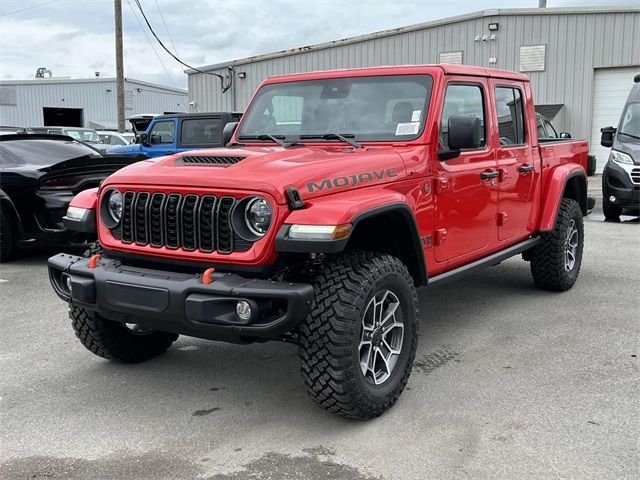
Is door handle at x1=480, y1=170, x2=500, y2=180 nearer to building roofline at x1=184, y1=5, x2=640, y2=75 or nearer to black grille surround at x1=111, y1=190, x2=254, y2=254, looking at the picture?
black grille surround at x1=111, y1=190, x2=254, y2=254

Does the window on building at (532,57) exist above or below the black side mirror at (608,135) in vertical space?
above

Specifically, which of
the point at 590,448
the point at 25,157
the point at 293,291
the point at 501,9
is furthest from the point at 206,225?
the point at 501,9

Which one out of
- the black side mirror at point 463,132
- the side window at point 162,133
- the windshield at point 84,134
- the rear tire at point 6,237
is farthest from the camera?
the windshield at point 84,134

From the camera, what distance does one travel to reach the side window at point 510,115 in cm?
505

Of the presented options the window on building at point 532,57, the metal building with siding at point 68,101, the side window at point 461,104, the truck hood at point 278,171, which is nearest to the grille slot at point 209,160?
the truck hood at point 278,171

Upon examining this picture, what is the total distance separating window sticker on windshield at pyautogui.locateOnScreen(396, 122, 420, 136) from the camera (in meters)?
4.11

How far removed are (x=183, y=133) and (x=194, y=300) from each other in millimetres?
9765

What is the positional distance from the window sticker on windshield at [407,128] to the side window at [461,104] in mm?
204

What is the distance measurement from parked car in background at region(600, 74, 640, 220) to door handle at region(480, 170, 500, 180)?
6755 mm

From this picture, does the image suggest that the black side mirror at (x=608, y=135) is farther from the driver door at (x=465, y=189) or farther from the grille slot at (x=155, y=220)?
the grille slot at (x=155, y=220)

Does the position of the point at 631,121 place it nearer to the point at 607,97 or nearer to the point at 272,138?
the point at 607,97

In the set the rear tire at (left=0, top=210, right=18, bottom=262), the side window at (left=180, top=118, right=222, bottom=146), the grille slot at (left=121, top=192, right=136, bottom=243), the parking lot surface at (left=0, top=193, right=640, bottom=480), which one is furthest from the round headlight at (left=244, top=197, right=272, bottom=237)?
the side window at (left=180, top=118, right=222, bottom=146)

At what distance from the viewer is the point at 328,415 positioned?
3516mm

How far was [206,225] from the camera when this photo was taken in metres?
3.27
